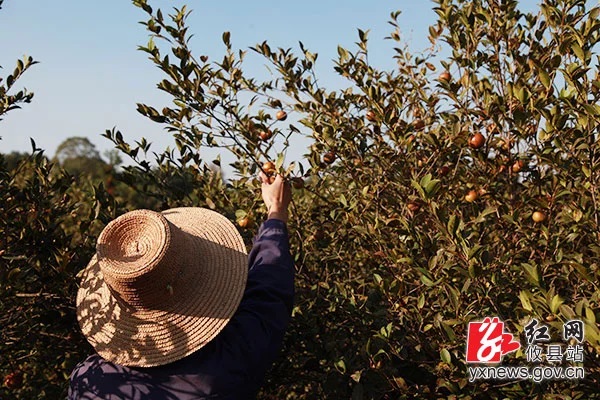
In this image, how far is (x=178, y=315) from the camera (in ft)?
5.83

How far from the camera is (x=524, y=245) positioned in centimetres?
246

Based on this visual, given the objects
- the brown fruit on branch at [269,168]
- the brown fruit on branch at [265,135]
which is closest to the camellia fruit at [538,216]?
the brown fruit on branch at [269,168]

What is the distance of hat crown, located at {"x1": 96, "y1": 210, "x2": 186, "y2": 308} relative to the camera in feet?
5.41

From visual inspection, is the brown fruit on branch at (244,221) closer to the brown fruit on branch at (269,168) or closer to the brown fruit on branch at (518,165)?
the brown fruit on branch at (269,168)

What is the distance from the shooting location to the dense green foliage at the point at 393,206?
2.15 m

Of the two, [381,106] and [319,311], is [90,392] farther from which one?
[381,106]

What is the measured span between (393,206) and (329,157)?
341mm

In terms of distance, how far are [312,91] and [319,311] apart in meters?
1.02

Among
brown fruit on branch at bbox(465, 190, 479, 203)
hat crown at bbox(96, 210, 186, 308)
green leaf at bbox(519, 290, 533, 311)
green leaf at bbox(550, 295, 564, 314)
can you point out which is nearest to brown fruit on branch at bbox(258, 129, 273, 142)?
brown fruit on branch at bbox(465, 190, 479, 203)

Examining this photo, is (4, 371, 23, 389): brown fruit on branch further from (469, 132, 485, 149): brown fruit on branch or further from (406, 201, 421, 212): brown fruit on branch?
(469, 132, 485, 149): brown fruit on branch

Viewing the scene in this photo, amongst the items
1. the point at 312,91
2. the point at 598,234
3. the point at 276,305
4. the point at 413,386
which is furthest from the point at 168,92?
the point at 598,234

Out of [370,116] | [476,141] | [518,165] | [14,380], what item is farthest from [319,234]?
[14,380]

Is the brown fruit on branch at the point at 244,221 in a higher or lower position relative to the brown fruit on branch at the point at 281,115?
lower

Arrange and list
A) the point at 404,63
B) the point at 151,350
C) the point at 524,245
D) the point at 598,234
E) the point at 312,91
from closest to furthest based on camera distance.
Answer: the point at 151,350
the point at 598,234
the point at 524,245
the point at 312,91
the point at 404,63
